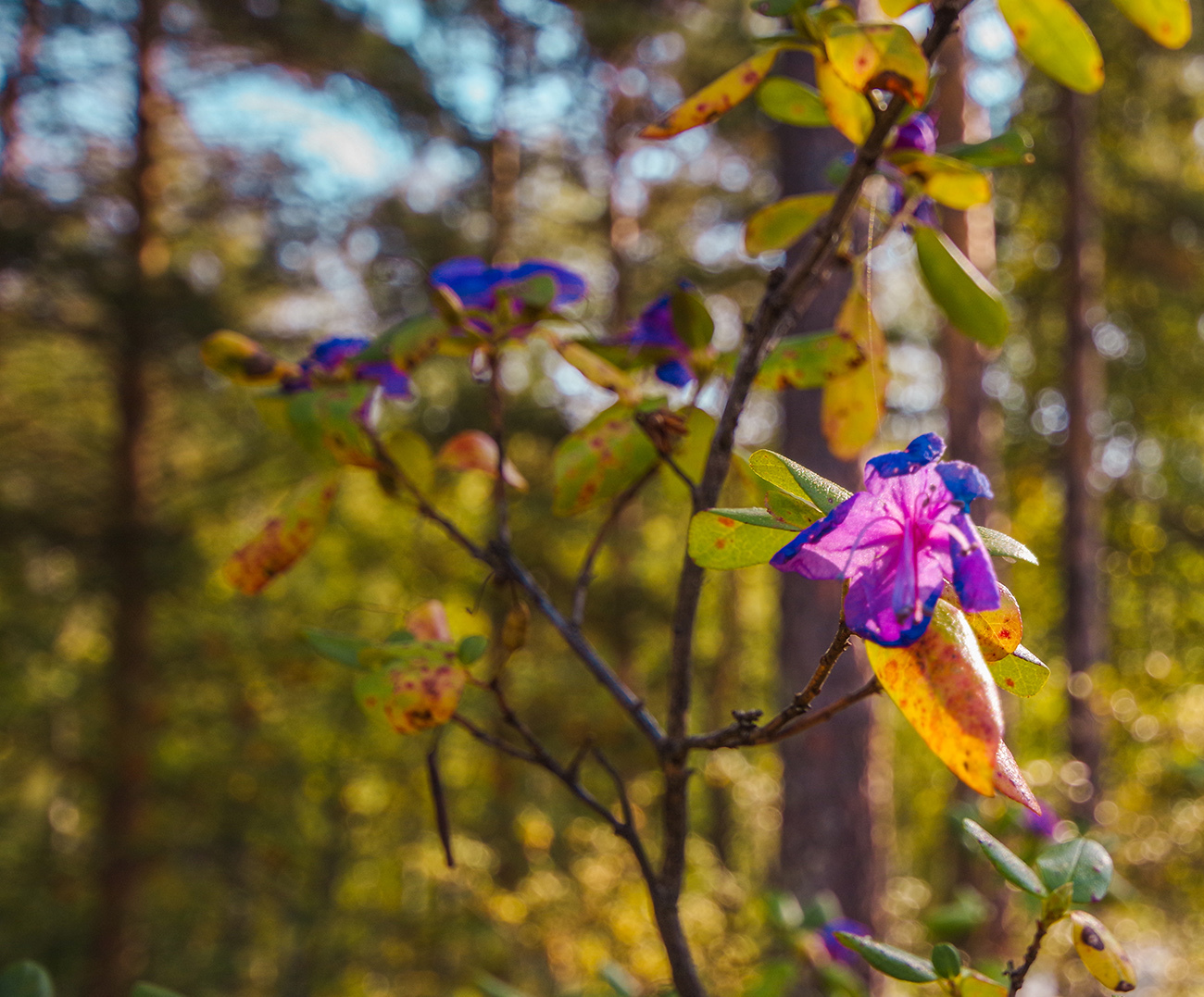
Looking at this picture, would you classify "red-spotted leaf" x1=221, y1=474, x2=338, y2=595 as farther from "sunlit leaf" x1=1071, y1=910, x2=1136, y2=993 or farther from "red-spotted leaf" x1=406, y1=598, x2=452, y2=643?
"sunlit leaf" x1=1071, y1=910, x2=1136, y2=993

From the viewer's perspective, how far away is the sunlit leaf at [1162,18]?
1.76 ft

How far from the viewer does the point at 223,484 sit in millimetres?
4746

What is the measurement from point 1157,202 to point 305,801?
8.26m

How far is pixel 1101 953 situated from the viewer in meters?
0.51

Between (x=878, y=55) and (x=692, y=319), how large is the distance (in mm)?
227

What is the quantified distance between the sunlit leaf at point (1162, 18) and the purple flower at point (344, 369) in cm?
57

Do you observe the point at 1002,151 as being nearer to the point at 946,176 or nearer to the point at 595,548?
the point at 946,176

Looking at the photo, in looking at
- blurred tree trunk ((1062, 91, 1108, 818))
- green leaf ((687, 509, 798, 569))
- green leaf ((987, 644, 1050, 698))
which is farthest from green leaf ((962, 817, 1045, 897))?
blurred tree trunk ((1062, 91, 1108, 818))

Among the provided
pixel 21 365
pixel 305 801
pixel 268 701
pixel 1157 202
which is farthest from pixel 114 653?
pixel 1157 202

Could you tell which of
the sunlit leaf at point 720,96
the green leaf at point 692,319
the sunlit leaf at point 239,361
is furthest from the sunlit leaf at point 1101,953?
the sunlit leaf at point 239,361

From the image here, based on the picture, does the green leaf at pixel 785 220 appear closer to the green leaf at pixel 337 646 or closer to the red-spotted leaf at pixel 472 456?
the red-spotted leaf at pixel 472 456

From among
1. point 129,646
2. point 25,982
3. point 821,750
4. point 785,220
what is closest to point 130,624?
point 129,646

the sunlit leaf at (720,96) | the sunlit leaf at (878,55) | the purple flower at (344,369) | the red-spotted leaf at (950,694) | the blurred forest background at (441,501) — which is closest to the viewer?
the red-spotted leaf at (950,694)

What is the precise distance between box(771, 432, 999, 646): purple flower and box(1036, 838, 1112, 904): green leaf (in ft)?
0.99
